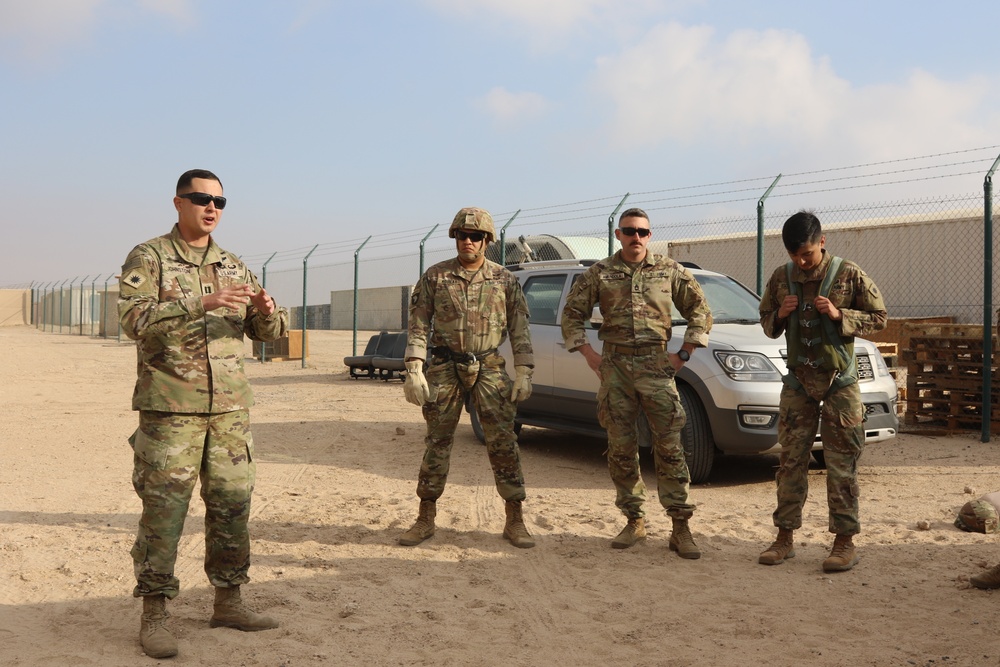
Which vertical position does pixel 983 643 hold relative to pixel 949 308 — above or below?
below

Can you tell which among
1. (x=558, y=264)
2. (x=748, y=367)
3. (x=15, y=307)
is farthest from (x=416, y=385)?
(x=15, y=307)

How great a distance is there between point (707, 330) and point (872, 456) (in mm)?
3862

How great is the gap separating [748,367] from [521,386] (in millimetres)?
2210

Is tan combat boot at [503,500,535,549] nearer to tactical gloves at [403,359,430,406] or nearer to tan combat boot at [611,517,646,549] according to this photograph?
tan combat boot at [611,517,646,549]

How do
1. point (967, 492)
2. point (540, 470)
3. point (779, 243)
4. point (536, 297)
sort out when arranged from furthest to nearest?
point (779, 243)
point (536, 297)
point (540, 470)
point (967, 492)

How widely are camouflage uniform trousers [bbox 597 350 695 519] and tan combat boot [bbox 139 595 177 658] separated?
269 centimetres

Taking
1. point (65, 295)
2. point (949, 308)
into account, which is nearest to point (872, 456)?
point (949, 308)

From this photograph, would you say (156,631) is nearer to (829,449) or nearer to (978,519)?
(829,449)

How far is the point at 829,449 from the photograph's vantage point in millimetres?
5039

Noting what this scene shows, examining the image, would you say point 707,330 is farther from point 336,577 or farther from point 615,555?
point 336,577

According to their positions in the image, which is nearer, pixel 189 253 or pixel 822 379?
pixel 189 253

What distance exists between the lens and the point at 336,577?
192 inches

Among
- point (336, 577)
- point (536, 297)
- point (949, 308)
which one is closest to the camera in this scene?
point (336, 577)

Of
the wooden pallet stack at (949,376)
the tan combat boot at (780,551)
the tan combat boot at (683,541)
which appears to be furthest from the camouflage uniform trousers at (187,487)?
the wooden pallet stack at (949,376)
